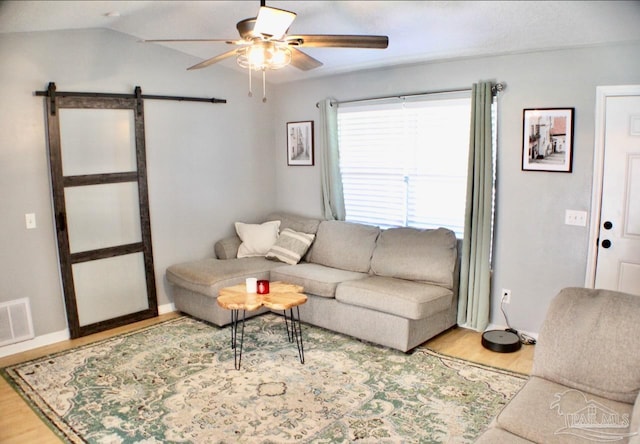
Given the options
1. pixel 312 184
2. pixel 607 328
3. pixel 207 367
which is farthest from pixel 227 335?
pixel 607 328

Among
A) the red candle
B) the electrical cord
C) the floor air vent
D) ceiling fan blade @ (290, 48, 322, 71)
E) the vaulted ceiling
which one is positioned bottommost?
the electrical cord

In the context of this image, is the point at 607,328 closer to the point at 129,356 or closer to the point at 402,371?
the point at 402,371

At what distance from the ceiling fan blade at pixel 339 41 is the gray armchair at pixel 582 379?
5.43ft

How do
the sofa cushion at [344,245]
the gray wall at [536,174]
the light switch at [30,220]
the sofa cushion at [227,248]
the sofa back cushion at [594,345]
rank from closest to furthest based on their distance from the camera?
the sofa back cushion at [594,345] → the gray wall at [536,174] → the light switch at [30,220] → the sofa cushion at [344,245] → the sofa cushion at [227,248]

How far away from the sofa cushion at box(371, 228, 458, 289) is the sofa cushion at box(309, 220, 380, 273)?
12 centimetres

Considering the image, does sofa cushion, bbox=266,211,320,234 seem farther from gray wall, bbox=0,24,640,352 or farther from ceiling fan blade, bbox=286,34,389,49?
ceiling fan blade, bbox=286,34,389,49

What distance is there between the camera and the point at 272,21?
2.49 meters

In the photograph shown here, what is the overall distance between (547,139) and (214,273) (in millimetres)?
3006

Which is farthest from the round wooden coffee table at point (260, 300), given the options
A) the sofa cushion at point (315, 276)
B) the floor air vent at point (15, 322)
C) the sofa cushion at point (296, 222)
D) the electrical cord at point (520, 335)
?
the electrical cord at point (520, 335)

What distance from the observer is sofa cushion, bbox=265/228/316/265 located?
16.3 feet

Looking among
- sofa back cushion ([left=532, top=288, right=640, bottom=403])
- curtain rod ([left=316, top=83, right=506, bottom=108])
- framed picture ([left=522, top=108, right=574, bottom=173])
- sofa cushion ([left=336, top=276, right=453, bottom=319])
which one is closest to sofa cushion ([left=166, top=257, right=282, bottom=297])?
sofa cushion ([left=336, top=276, right=453, bottom=319])

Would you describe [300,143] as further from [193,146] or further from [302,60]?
[302,60]

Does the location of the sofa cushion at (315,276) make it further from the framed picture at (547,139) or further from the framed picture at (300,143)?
the framed picture at (547,139)

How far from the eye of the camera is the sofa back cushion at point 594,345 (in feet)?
6.99
